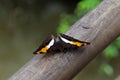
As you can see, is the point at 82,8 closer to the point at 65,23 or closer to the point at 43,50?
the point at 65,23

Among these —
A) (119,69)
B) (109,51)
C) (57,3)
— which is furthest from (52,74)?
(57,3)

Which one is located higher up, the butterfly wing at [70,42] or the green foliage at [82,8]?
the green foliage at [82,8]

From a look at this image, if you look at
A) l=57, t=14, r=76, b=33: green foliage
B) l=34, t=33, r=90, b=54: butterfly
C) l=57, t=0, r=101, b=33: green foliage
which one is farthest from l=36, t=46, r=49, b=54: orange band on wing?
l=57, t=14, r=76, b=33: green foliage

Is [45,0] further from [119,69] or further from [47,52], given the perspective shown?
[47,52]

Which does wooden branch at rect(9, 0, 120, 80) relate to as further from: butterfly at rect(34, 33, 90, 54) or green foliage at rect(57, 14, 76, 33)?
green foliage at rect(57, 14, 76, 33)

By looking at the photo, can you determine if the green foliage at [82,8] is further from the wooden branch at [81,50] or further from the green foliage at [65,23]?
the wooden branch at [81,50]

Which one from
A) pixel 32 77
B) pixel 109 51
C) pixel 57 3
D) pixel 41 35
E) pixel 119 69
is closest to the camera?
pixel 32 77

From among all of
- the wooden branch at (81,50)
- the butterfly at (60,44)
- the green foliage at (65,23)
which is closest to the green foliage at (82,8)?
the green foliage at (65,23)
